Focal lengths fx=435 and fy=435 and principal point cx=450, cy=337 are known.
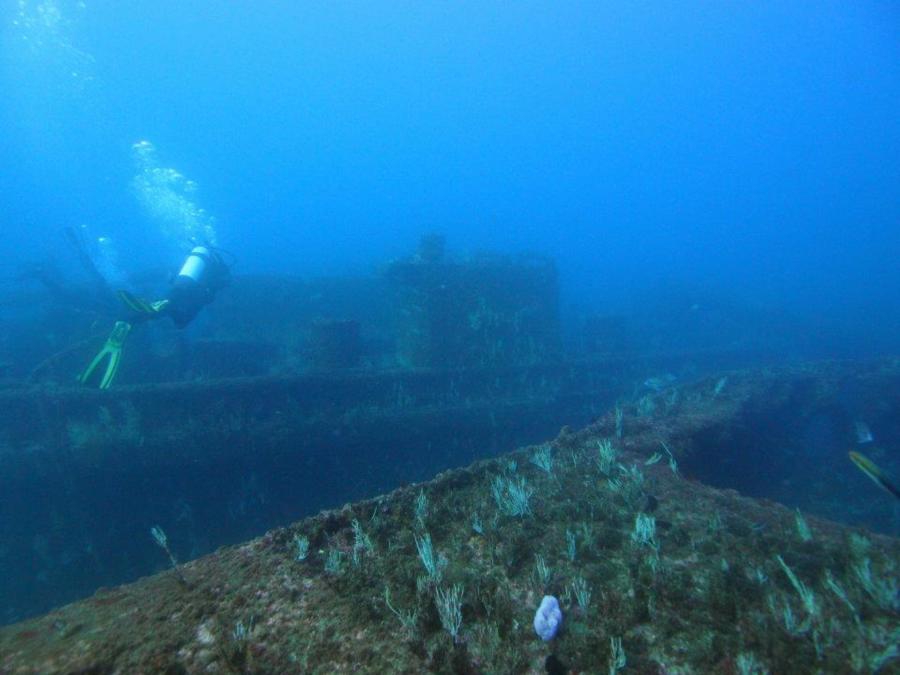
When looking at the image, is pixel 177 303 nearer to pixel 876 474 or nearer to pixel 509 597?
pixel 509 597

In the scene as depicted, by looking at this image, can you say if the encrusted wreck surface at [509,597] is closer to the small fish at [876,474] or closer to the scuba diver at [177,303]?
the small fish at [876,474]

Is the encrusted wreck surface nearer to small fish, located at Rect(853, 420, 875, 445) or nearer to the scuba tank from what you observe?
small fish, located at Rect(853, 420, 875, 445)

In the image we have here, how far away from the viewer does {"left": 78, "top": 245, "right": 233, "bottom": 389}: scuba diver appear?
8.06m

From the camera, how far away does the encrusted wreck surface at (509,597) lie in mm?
2328

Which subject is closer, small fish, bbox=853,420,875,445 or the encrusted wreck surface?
the encrusted wreck surface

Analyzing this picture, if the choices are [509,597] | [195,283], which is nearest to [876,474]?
[509,597]

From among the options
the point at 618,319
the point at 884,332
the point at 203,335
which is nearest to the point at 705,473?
the point at 618,319

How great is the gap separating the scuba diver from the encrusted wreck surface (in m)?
6.15

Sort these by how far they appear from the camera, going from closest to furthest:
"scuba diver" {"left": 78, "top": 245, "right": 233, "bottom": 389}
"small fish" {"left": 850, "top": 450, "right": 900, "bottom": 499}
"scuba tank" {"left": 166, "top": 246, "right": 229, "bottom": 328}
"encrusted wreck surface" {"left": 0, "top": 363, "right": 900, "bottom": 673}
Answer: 1. "encrusted wreck surface" {"left": 0, "top": 363, "right": 900, "bottom": 673}
2. "small fish" {"left": 850, "top": 450, "right": 900, "bottom": 499}
3. "scuba diver" {"left": 78, "top": 245, "right": 233, "bottom": 389}
4. "scuba tank" {"left": 166, "top": 246, "right": 229, "bottom": 328}

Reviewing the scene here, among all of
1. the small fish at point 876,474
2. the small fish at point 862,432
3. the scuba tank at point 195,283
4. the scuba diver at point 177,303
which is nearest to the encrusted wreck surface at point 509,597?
the small fish at point 876,474

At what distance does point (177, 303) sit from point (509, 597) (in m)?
10.6

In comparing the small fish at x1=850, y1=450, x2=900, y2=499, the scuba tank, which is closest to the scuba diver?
the scuba tank

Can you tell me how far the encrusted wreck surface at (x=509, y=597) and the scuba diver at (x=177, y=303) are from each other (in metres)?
6.15

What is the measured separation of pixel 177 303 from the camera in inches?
411
